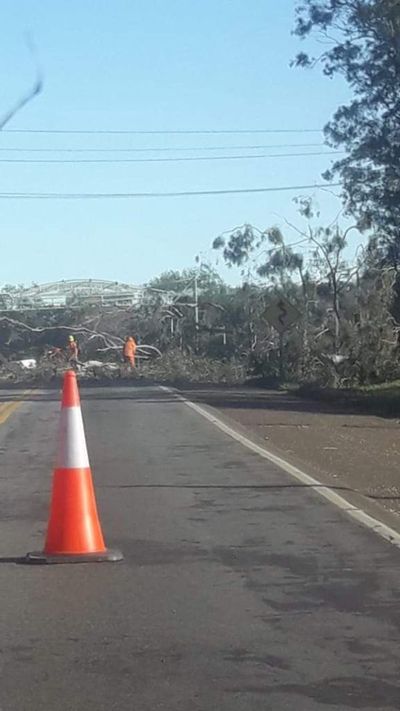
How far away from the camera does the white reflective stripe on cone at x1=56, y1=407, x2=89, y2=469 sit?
374 inches

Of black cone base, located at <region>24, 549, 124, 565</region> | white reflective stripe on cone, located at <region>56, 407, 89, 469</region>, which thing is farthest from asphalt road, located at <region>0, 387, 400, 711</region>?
white reflective stripe on cone, located at <region>56, 407, 89, 469</region>

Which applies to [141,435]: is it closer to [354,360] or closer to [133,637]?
[133,637]

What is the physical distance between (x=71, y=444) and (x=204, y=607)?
2.09 m

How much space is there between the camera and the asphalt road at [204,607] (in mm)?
6266

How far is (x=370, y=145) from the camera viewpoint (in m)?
38.7

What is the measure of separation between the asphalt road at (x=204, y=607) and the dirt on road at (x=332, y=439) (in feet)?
2.82

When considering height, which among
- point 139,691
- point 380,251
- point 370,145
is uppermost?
point 370,145

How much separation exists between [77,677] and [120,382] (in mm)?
40472

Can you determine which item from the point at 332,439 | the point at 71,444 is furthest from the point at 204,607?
the point at 332,439

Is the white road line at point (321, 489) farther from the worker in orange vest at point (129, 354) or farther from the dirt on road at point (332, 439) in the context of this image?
the worker in orange vest at point (129, 354)

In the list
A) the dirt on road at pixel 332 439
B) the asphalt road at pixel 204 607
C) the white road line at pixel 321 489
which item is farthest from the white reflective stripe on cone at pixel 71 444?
the dirt on road at pixel 332 439

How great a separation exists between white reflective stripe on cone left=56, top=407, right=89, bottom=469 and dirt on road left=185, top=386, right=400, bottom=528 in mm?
3015

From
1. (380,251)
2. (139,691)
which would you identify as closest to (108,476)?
(139,691)

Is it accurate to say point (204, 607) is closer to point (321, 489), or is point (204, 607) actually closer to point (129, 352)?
point (321, 489)
